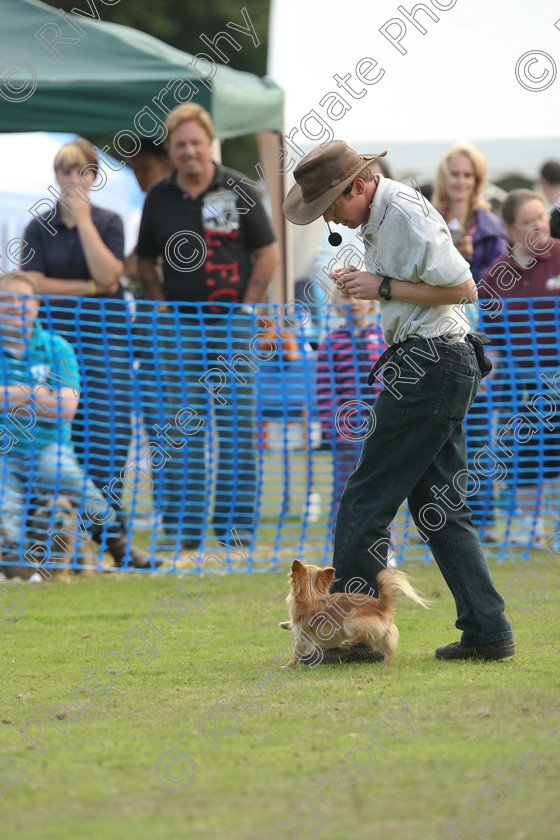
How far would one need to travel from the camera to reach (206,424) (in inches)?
275

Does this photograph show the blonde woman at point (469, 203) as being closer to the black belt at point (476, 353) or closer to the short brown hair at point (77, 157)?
the short brown hair at point (77, 157)

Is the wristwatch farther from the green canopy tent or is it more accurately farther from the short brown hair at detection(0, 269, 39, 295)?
the green canopy tent

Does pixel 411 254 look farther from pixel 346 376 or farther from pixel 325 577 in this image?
pixel 346 376

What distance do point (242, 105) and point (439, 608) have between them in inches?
181

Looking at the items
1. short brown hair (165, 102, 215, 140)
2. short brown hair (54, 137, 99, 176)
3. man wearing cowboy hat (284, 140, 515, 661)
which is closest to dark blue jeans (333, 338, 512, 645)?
man wearing cowboy hat (284, 140, 515, 661)

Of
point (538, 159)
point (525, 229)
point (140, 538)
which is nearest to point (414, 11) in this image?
point (525, 229)

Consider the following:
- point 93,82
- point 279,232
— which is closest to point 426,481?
point 93,82

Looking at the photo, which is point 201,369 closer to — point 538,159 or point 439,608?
point 439,608

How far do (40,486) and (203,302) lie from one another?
1.65m

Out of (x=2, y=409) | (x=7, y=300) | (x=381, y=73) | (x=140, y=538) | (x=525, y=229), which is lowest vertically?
(x=140, y=538)

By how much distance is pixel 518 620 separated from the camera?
4.95 meters

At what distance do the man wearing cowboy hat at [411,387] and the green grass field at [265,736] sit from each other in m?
0.35

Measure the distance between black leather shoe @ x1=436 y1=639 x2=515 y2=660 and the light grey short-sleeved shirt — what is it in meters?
1.20

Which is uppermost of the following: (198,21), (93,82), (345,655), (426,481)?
(198,21)
